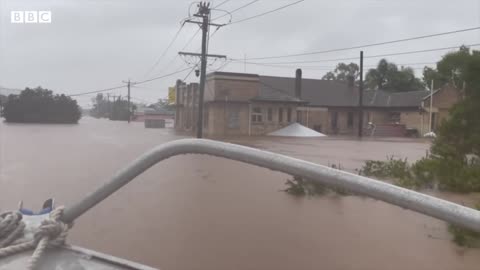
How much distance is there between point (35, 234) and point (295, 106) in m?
36.6

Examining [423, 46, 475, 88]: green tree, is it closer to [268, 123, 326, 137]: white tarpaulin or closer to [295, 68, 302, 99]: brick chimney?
[268, 123, 326, 137]: white tarpaulin

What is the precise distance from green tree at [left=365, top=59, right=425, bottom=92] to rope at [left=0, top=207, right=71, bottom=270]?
60.3m

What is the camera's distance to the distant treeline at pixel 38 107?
49.2m

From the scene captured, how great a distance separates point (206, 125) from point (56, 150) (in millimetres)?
17842

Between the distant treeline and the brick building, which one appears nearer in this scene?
the brick building

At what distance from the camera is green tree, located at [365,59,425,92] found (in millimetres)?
58875

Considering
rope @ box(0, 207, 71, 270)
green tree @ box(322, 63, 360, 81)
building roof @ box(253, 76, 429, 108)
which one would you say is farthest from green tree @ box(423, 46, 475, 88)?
green tree @ box(322, 63, 360, 81)

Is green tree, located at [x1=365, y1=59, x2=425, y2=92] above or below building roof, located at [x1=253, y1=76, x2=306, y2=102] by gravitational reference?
above

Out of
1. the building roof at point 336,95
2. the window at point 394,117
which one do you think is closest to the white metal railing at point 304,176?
the building roof at point 336,95

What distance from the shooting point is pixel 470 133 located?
10.0 metres

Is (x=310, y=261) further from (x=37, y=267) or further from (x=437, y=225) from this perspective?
(x=37, y=267)

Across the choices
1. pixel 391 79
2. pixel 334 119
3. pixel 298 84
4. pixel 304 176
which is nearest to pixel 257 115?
pixel 298 84

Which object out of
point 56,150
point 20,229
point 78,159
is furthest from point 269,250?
point 56,150

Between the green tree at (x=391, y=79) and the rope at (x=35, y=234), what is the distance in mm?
60343
